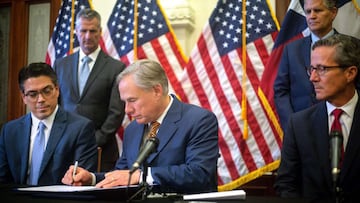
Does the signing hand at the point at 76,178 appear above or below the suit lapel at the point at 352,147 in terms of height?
below

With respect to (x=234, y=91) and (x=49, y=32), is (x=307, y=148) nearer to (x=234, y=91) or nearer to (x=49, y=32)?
(x=234, y=91)

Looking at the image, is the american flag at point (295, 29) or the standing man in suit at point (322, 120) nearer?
the standing man in suit at point (322, 120)

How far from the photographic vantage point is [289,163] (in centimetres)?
250

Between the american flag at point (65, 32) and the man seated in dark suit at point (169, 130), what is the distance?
2.45 metres

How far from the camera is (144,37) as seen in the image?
4.57m

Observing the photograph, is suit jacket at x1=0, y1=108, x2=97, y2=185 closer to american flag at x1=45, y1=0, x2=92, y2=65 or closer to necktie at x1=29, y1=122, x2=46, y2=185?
necktie at x1=29, y1=122, x2=46, y2=185

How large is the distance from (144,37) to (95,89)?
0.89 meters

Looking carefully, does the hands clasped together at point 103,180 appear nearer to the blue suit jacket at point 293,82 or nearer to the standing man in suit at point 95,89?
the standing man in suit at point 95,89

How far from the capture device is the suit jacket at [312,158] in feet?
7.43

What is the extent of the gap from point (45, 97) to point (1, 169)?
53cm

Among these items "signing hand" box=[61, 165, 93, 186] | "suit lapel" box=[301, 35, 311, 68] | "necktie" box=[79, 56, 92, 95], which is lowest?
"signing hand" box=[61, 165, 93, 186]

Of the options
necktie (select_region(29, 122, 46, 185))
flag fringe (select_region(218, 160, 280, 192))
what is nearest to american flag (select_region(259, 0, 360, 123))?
flag fringe (select_region(218, 160, 280, 192))

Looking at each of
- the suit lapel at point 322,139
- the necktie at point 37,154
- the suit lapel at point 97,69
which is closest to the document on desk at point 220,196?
the suit lapel at point 322,139

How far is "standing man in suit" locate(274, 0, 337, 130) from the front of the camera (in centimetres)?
338
